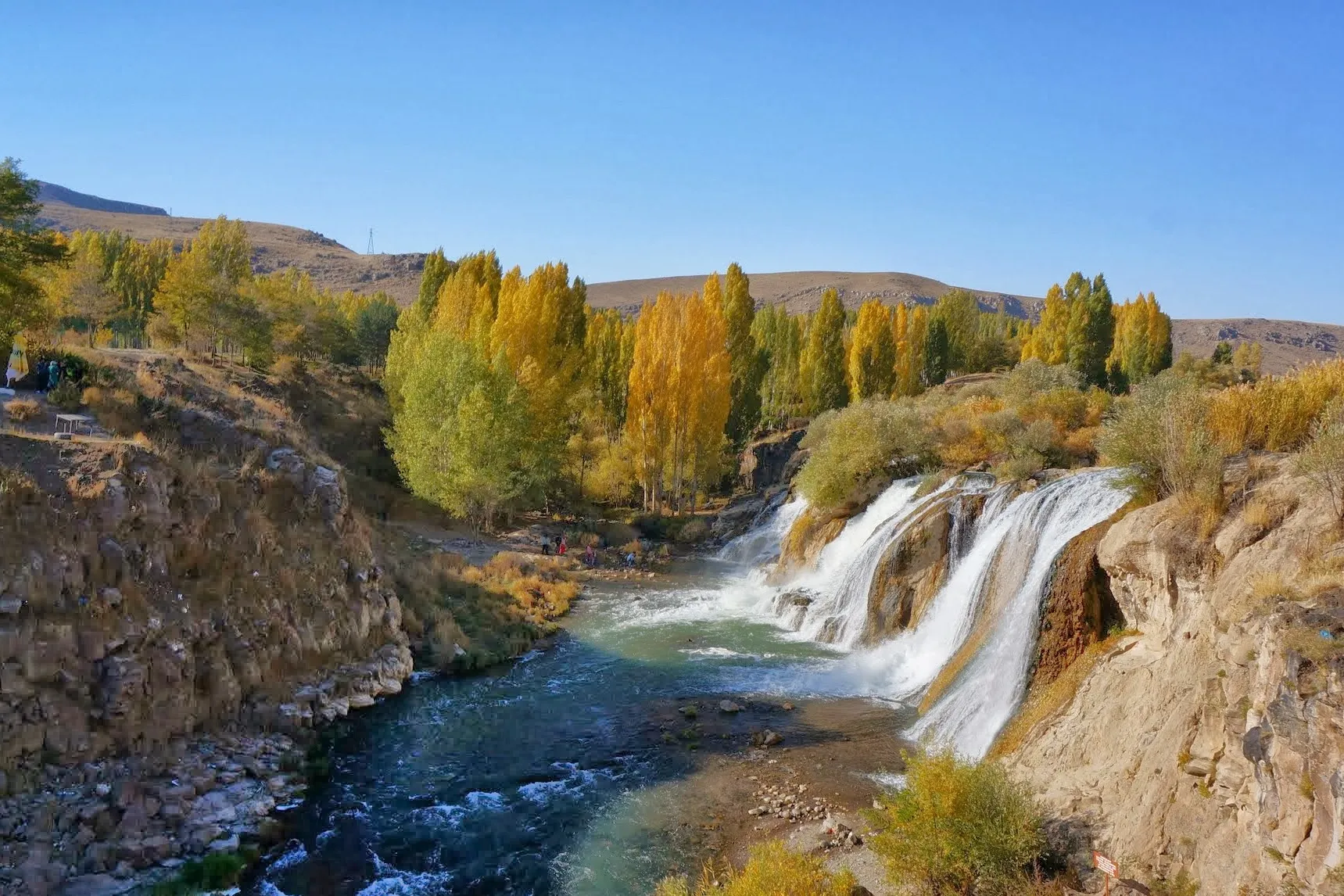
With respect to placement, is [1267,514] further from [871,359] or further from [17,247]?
[871,359]

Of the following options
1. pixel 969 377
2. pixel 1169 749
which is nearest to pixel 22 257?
pixel 1169 749

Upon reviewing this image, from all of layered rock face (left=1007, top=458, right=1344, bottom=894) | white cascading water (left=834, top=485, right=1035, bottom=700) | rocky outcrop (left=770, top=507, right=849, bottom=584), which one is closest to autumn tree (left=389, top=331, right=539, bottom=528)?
rocky outcrop (left=770, top=507, right=849, bottom=584)

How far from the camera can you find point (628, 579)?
27125 mm

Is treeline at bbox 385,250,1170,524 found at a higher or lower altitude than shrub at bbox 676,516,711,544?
higher

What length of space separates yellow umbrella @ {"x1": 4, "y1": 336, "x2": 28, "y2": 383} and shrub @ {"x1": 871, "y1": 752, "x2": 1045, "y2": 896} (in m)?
18.6

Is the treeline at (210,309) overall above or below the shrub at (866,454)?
above

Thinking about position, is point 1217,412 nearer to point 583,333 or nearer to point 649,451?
point 649,451

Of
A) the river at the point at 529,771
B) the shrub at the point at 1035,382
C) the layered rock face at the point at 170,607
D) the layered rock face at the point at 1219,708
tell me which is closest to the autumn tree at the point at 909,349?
the shrub at the point at 1035,382

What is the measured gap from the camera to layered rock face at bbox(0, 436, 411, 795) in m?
10.9

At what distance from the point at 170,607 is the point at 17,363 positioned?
26.6 feet

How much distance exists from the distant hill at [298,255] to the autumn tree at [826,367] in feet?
351

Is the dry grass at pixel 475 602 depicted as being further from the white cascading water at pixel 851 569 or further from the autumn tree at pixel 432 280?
the autumn tree at pixel 432 280

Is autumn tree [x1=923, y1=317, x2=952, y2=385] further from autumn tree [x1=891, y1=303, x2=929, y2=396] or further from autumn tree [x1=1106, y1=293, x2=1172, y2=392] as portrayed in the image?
autumn tree [x1=1106, y1=293, x2=1172, y2=392]

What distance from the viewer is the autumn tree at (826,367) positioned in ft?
159
